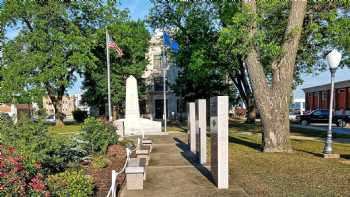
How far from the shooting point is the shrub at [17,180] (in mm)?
5082

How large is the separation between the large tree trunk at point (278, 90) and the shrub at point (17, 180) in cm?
1154

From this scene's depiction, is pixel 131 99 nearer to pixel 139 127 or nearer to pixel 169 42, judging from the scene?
pixel 139 127

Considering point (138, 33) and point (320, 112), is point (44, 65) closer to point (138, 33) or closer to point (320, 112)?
point (138, 33)

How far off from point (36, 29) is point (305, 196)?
40999mm

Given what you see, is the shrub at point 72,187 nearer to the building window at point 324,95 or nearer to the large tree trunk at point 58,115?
the large tree trunk at point 58,115

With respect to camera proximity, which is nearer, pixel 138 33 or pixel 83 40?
pixel 83 40

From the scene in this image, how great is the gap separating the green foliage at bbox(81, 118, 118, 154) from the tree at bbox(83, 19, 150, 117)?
112ft

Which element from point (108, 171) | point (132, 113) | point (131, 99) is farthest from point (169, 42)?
point (108, 171)

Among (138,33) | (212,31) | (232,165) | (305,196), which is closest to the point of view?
(305,196)

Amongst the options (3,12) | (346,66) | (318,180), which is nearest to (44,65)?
(3,12)

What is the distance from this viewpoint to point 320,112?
43.3 meters

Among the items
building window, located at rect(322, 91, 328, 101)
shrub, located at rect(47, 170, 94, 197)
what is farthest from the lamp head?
building window, located at rect(322, 91, 328, 101)

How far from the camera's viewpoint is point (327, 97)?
207ft

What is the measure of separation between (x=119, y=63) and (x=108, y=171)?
138 ft
